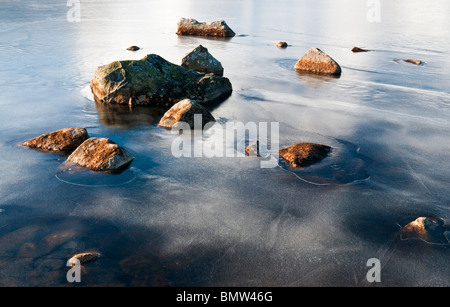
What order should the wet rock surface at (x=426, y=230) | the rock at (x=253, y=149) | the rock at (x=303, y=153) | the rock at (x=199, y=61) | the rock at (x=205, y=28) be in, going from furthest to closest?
the rock at (x=205, y=28) < the rock at (x=199, y=61) < the rock at (x=253, y=149) < the rock at (x=303, y=153) < the wet rock surface at (x=426, y=230)


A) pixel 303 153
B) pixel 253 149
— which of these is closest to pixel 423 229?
pixel 303 153

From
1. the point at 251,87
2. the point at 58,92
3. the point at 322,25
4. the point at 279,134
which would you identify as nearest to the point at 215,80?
the point at 251,87

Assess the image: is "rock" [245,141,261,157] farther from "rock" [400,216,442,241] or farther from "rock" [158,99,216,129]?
"rock" [400,216,442,241]

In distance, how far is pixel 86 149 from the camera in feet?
23.3

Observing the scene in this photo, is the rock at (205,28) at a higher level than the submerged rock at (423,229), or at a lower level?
higher

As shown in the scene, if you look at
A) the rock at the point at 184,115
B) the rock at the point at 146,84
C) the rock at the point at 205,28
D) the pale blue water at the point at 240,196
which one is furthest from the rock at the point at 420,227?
the rock at the point at 205,28

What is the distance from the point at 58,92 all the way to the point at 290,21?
93.1ft

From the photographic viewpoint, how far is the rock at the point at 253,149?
7727mm

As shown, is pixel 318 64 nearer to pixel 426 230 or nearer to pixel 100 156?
pixel 100 156

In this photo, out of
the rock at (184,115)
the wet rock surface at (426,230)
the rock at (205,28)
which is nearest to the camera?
the wet rock surface at (426,230)

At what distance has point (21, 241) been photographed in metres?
4.96

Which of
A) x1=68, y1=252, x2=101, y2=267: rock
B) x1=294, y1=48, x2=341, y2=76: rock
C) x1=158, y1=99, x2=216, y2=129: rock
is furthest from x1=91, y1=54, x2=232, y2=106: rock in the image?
x1=68, y1=252, x2=101, y2=267: rock

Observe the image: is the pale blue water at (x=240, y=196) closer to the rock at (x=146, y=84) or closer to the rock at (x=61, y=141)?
the rock at (x=61, y=141)

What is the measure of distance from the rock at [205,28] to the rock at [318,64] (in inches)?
446
